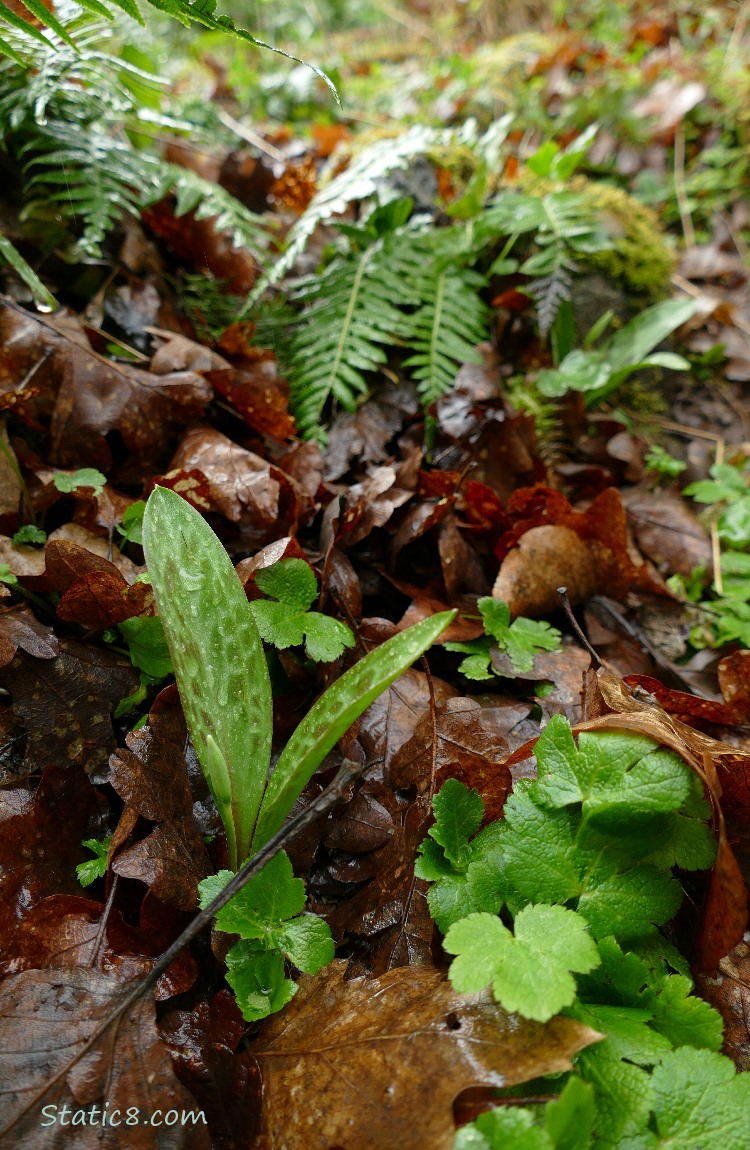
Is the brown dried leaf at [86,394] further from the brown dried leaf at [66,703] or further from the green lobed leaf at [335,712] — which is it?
the green lobed leaf at [335,712]

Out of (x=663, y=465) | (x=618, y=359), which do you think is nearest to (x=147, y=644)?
(x=663, y=465)

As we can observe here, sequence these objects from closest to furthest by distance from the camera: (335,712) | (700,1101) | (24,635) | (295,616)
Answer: (700,1101) → (335,712) → (24,635) → (295,616)

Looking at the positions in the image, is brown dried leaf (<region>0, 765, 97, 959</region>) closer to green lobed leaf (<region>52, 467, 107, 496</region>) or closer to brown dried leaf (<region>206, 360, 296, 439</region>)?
green lobed leaf (<region>52, 467, 107, 496</region>)

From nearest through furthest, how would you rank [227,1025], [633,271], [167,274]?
[227,1025], [167,274], [633,271]

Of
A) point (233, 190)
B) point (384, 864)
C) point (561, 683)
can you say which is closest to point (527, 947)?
point (384, 864)

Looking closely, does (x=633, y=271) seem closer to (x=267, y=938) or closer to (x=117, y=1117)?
(x=267, y=938)

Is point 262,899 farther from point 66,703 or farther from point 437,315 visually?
point 437,315

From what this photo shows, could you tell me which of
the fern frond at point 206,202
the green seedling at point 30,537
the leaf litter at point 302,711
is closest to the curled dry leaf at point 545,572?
the leaf litter at point 302,711
